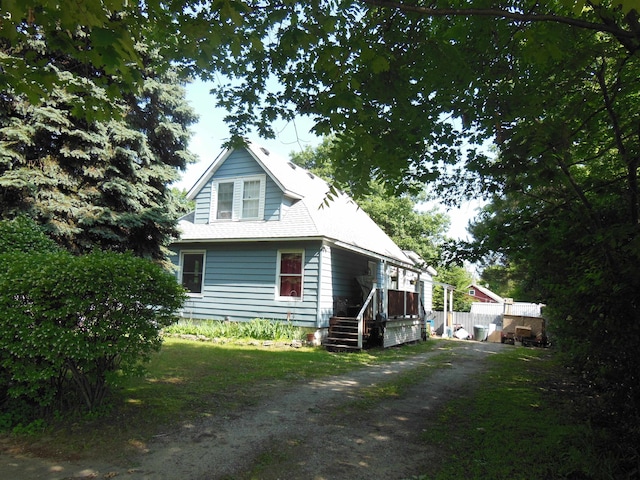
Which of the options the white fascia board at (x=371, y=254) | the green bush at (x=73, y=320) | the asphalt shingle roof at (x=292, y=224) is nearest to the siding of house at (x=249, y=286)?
the asphalt shingle roof at (x=292, y=224)

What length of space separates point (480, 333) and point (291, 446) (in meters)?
20.3

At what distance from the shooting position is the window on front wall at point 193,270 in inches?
616

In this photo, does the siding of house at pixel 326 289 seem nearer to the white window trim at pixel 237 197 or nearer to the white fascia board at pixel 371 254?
the white fascia board at pixel 371 254

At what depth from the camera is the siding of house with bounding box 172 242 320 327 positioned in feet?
44.2

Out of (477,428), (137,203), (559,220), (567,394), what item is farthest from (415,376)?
(137,203)

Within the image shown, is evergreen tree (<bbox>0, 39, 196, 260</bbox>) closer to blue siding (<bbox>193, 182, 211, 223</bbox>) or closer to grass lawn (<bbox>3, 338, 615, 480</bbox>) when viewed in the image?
grass lawn (<bbox>3, 338, 615, 480</bbox>)

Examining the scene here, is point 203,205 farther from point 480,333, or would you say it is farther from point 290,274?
point 480,333

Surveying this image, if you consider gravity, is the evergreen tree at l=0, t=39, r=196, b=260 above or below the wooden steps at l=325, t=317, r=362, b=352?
above

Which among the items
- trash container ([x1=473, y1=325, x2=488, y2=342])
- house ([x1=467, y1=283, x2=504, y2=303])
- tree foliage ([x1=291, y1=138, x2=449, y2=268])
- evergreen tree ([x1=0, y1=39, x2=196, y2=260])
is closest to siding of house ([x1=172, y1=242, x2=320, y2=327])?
evergreen tree ([x1=0, y1=39, x2=196, y2=260])

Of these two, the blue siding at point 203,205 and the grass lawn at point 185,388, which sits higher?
the blue siding at point 203,205

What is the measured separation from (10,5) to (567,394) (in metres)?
8.46

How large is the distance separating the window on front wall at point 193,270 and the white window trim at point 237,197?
61.2 inches

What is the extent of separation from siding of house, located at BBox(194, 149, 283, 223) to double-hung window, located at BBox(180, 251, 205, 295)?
1349 mm

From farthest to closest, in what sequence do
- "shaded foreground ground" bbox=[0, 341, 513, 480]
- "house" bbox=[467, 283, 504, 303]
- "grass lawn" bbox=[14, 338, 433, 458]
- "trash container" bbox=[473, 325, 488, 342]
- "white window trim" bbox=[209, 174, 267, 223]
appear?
"house" bbox=[467, 283, 504, 303], "trash container" bbox=[473, 325, 488, 342], "white window trim" bbox=[209, 174, 267, 223], "grass lawn" bbox=[14, 338, 433, 458], "shaded foreground ground" bbox=[0, 341, 513, 480]
